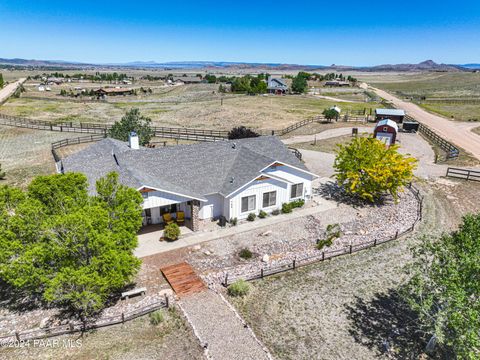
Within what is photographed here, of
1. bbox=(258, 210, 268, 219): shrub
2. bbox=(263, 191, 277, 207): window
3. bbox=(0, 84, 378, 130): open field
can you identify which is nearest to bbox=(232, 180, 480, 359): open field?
bbox=(258, 210, 268, 219): shrub

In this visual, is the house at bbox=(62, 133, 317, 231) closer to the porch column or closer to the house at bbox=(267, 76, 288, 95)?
the porch column

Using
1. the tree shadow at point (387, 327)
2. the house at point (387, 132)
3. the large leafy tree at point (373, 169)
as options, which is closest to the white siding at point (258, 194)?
the large leafy tree at point (373, 169)

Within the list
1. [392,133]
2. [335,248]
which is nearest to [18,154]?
[335,248]

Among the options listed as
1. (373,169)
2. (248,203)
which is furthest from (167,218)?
(373,169)

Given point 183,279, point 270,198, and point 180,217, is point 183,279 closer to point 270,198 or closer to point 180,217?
point 180,217

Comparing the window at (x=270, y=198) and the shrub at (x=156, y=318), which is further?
the window at (x=270, y=198)

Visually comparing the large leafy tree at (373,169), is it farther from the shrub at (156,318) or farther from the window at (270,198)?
the shrub at (156,318)

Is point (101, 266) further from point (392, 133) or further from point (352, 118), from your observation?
point (352, 118)
